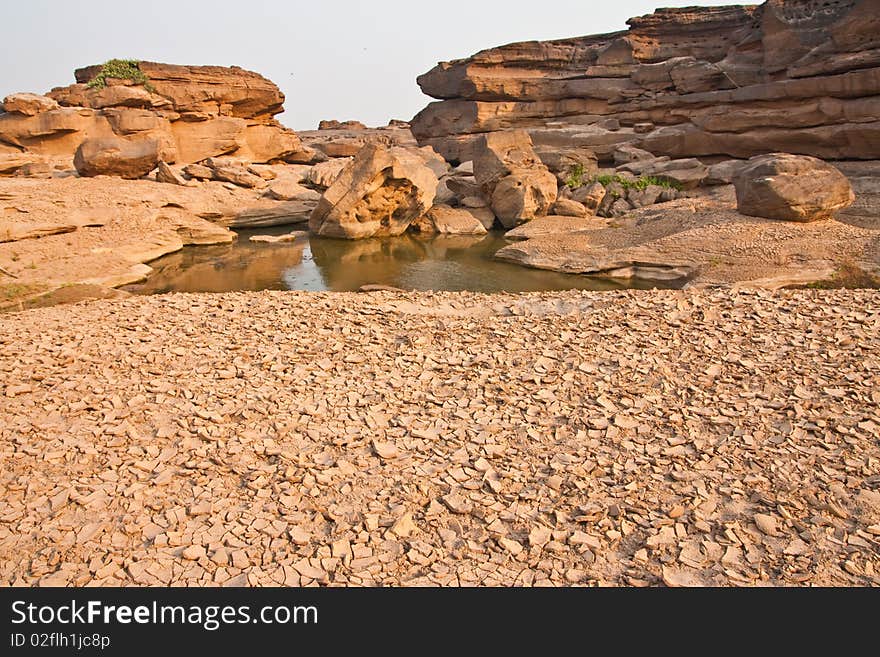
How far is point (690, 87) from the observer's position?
25.5 metres

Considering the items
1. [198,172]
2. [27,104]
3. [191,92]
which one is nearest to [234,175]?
[198,172]

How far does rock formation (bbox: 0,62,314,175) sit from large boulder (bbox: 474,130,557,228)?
1021cm

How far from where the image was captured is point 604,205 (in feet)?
64.3

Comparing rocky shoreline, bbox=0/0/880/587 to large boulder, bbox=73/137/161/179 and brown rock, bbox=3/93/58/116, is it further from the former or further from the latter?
brown rock, bbox=3/93/58/116

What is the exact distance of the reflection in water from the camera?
12.6m

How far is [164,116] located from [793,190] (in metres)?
20.8

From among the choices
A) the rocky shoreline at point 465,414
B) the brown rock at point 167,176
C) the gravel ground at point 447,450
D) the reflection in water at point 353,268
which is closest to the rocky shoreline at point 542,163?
the brown rock at point 167,176

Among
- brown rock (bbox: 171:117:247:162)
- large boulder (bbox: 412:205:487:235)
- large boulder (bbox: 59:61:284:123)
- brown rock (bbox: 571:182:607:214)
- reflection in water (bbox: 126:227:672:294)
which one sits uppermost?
large boulder (bbox: 59:61:284:123)

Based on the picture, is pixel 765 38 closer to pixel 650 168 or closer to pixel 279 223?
pixel 650 168

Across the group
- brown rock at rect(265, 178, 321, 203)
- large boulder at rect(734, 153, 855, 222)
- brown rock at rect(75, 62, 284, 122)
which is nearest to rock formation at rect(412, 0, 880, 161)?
large boulder at rect(734, 153, 855, 222)

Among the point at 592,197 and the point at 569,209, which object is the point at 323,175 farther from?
the point at 592,197

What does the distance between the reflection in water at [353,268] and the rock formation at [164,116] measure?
700 cm

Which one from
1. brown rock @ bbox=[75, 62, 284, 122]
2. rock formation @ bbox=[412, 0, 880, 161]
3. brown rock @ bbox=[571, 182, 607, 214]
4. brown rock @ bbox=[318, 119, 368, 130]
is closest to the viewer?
brown rock @ bbox=[571, 182, 607, 214]

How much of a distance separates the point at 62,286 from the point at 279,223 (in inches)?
383
